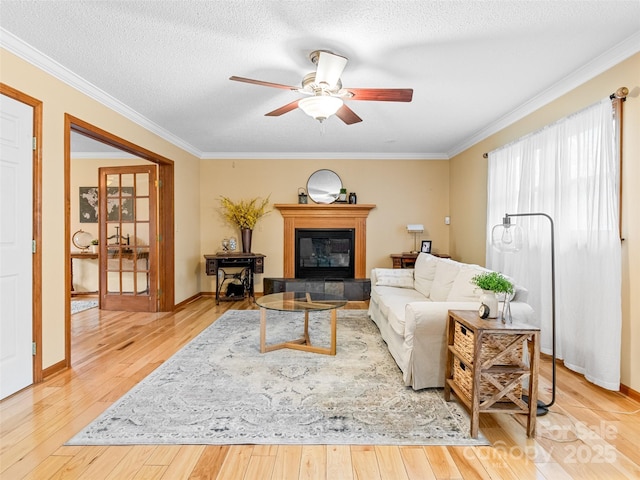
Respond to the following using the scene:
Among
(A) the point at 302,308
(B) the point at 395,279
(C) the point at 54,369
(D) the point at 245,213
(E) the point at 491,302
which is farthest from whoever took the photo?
(D) the point at 245,213

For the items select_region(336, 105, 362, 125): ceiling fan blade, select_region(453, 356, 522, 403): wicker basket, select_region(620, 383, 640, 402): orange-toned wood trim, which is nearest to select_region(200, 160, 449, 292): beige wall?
select_region(336, 105, 362, 125): ceiling fan blade

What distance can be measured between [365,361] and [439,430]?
108 cm

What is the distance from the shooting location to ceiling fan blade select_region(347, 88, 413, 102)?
250cm

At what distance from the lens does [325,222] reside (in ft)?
19.8

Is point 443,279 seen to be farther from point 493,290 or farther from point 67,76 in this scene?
point 67,76

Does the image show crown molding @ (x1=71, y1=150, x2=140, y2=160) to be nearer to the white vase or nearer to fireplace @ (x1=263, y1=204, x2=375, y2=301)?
fireplace @ (x1=263, y1=204, x2=375, y2=301)

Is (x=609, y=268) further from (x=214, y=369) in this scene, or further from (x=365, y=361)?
(x=214, y=369)

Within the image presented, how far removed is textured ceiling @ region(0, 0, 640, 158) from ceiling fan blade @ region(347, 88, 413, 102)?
0.29 metres

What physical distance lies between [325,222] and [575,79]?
3.91m

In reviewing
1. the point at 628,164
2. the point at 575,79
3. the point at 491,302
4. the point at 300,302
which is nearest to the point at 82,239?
the point at 300,302

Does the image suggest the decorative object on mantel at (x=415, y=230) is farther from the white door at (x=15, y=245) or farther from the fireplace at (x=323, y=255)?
the white door at (x=15, y=245)

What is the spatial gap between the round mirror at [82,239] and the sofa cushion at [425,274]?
5.89 metres

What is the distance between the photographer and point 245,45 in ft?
8.11

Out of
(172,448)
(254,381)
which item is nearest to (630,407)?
(254,381)
